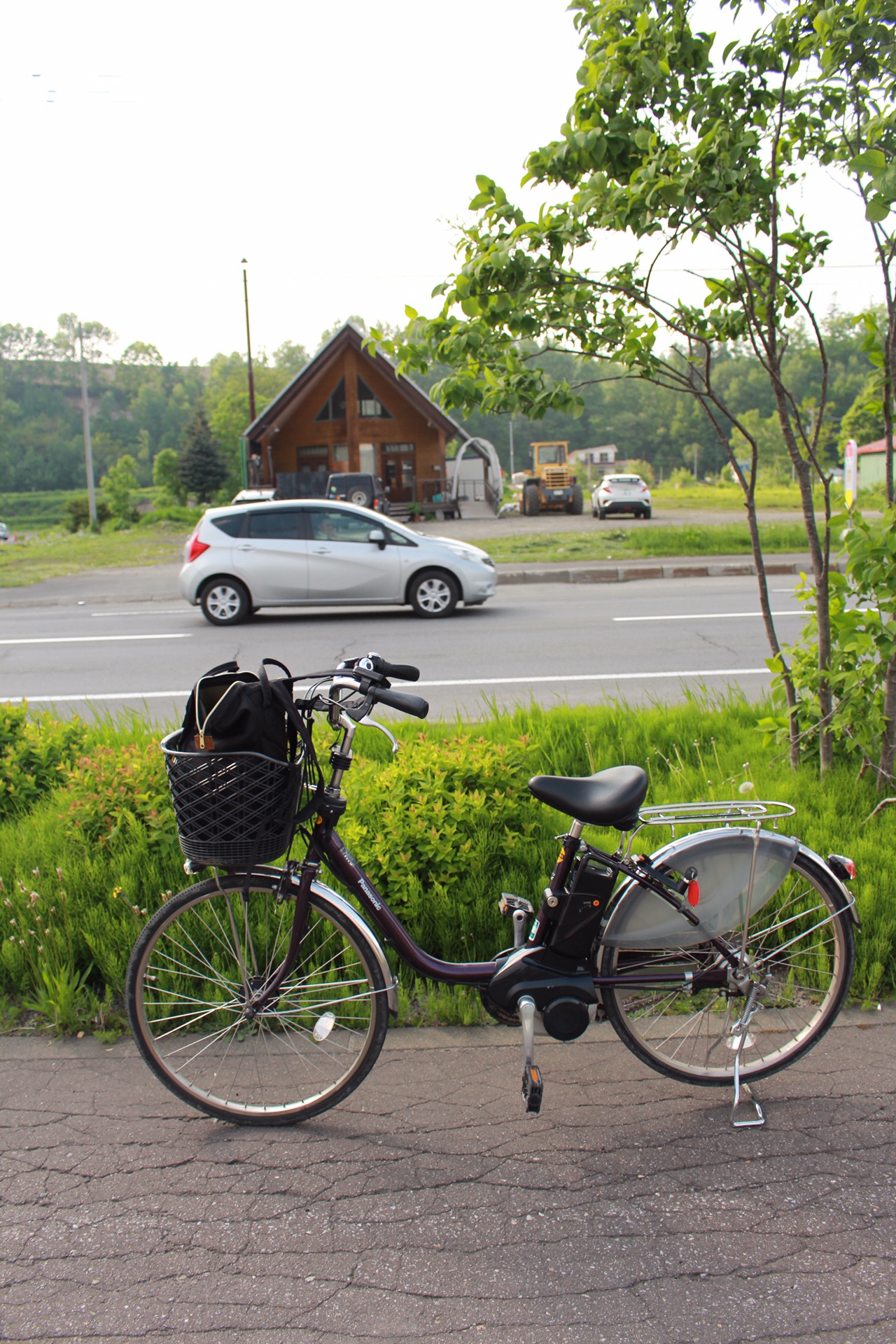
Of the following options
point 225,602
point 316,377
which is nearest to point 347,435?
point 316,377

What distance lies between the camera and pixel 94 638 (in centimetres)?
1237

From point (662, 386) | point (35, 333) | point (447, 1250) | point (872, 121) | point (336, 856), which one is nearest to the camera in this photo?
point (447, 1250)

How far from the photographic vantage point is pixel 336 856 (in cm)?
279

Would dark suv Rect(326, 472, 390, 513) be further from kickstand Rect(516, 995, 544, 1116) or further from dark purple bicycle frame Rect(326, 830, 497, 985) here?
kickstand Rect(516, 995, 544, 1116)

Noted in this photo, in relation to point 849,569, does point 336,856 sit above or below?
below

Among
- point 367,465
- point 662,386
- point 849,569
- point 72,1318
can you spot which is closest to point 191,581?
point 662,386

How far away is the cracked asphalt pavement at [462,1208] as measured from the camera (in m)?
2.07

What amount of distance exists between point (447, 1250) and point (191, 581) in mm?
11791

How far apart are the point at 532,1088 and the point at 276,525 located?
11.5m

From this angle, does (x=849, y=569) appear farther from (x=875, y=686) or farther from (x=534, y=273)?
(x=534, y=273)

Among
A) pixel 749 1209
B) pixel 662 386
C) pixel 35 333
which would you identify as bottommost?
pixel 749 1209

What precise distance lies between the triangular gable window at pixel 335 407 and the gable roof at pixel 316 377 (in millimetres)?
1397

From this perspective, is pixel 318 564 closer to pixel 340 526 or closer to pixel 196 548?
pixel 340 526

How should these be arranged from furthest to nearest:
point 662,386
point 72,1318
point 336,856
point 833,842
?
1. point 662,386
2. point 833,842
3. point 336,856
4. point 72,1318
